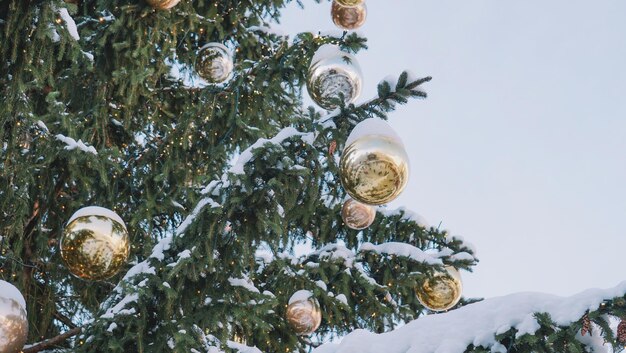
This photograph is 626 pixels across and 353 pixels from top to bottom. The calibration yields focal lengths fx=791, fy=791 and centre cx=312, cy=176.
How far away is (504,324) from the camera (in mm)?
2750

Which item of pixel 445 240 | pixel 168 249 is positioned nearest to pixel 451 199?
pixel 445 240

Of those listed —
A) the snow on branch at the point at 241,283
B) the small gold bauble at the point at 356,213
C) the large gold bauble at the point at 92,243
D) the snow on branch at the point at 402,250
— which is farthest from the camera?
the snow on branch at the point at 402,250

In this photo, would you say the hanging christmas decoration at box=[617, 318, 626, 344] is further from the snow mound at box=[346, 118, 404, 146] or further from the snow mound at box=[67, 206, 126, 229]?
the snow mound at box=[67, 206, 126, 229]

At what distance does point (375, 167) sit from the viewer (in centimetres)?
354

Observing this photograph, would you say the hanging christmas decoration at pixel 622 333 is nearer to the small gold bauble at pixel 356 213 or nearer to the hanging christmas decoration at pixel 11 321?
the hanging christmas decoration at pixel 11 321

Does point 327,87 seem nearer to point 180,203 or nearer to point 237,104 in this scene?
point 237,104

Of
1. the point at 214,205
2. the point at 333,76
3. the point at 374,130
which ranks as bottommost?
the point at 374,130

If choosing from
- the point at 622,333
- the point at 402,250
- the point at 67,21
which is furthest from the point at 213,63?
the point at 622,333

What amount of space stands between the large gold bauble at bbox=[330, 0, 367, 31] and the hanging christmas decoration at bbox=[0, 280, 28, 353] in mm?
3147

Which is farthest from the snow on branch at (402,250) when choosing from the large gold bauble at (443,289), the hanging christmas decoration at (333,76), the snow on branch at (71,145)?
the snow on branch at (71,145)

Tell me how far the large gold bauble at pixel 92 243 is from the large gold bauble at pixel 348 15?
2.40 metres

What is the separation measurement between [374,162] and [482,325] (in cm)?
96

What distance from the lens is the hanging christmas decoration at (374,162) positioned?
3.53 metres

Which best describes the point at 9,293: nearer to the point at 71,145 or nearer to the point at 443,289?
the point at 71,145
